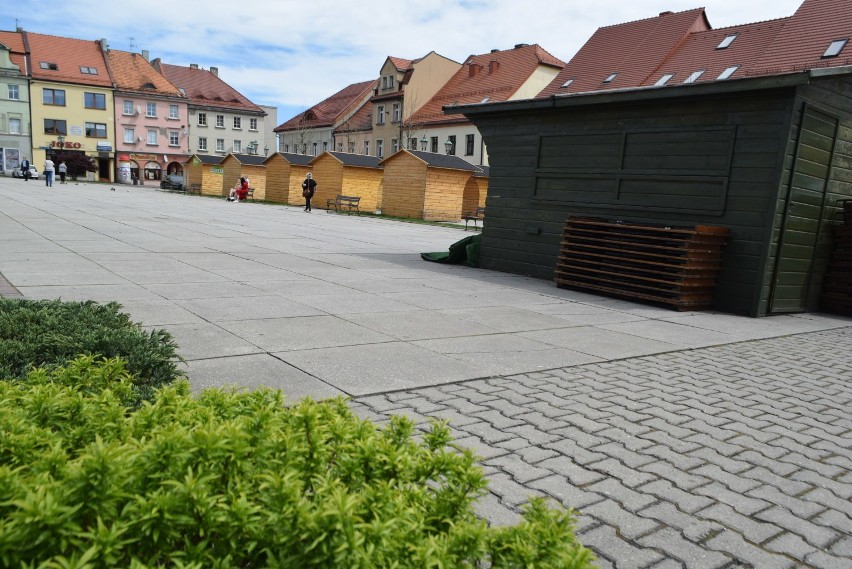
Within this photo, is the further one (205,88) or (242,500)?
(205,88)

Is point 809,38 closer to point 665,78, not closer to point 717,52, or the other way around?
point 717,52

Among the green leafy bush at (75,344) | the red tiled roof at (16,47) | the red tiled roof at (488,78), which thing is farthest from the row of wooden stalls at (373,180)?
the red tiled roof at (16,47)

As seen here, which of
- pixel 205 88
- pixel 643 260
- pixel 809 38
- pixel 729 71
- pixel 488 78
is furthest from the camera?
pixel 205 88

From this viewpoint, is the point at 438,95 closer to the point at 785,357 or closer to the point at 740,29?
the point at 740,29

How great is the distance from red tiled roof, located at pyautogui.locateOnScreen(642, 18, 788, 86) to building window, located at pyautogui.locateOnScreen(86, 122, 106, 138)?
205 feet

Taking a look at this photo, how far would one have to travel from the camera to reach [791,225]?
10.3 meters

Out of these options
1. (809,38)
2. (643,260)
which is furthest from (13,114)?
(643,260)

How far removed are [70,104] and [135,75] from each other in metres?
9.73

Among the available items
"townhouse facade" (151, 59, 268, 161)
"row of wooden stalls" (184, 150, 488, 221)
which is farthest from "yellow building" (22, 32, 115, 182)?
"row of wooden stalls" (184, 150, 488, 221)

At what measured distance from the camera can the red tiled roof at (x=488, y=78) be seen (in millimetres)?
60062

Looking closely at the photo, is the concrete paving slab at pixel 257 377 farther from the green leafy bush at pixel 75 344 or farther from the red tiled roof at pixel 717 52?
the red tiled roof at pixel 717 52

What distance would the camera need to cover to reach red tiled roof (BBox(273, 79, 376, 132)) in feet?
270

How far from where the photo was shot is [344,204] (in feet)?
133

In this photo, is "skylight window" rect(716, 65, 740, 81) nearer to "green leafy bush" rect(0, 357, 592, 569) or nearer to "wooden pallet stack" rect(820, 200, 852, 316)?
"wooden pallet stack" rect(820, 200, 852, 316)
